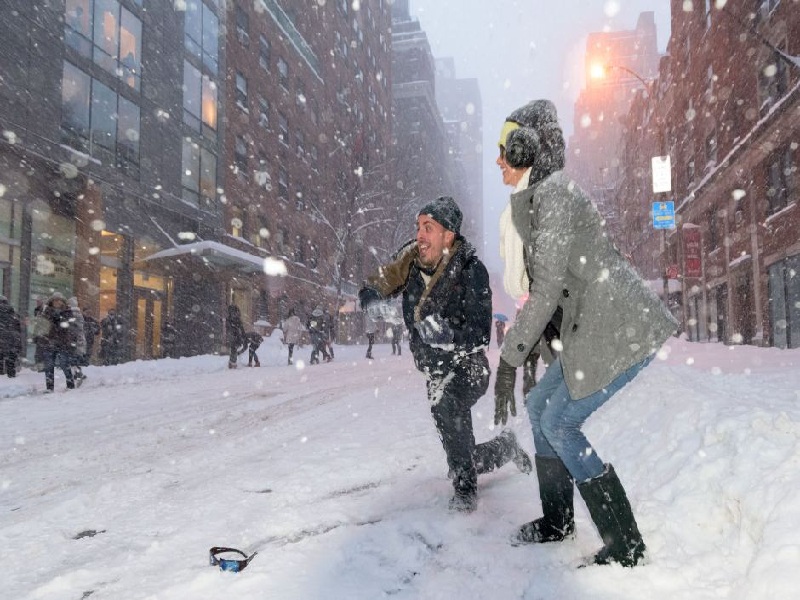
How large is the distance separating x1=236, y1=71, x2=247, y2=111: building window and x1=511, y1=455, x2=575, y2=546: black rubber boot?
29658mm

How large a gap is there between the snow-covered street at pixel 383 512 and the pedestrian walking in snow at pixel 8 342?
8303mm

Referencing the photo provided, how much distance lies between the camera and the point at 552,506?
2.85 m

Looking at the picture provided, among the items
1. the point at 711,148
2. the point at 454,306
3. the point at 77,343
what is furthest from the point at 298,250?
the point at 454,306

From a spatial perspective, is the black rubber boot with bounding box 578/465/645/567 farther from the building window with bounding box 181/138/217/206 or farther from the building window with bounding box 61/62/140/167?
the building window with bounding box 181/138/217/206

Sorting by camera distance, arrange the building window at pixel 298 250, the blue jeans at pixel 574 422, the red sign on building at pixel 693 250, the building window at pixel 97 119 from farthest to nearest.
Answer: the building window at pixel 298 250
the red sign on building at pixel 693 250
the building window at pixel 97 119
the blue jeans at pixel 574 422

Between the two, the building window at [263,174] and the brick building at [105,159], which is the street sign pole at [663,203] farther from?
the building window at [263,174]

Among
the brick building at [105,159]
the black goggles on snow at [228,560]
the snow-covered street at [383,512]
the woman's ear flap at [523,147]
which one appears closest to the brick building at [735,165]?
the snow-covered street at [383,512]

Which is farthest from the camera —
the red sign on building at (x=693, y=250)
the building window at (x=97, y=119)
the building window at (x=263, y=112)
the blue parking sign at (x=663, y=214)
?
the building window at (x=263, y=112)

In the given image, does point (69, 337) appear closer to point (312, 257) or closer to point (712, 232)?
point (712, 232)

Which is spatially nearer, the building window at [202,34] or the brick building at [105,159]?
the brick building at [105,159]

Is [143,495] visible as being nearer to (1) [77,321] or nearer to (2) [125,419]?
(2) [125,419]

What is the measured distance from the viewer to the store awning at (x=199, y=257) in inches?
788

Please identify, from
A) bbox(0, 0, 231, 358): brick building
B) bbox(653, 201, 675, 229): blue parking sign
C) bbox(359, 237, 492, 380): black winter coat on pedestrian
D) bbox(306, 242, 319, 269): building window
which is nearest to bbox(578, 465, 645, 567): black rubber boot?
bbox(359, 237, 492, 380): black winter coat on pedestrian

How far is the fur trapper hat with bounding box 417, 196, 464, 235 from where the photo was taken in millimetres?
3367
